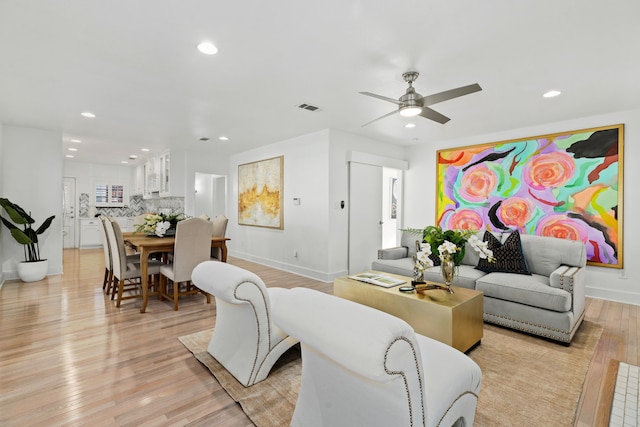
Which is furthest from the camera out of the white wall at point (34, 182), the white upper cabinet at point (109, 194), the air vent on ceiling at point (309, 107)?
the white upper cabinet at point (109, 194)

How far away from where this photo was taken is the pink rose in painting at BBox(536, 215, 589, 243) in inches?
163

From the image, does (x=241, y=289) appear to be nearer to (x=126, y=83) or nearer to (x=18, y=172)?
(x=126, y=83)

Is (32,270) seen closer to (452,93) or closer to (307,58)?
(307,58)

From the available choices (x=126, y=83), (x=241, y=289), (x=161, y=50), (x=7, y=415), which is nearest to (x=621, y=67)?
(x=241, y=289)

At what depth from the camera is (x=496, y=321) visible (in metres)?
3.08

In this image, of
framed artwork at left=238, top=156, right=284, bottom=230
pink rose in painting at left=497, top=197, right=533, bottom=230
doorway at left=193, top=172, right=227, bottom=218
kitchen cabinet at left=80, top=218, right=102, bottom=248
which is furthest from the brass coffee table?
kitchen cabinet at left=80, top=218, right=102, bottom=248

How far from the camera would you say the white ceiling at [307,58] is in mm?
1967

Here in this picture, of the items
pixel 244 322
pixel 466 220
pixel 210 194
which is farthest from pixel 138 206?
pixel 466 220

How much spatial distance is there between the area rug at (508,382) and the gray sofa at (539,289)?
7.0 inches

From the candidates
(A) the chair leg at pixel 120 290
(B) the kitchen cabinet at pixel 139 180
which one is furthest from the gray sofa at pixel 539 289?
(B) the kitchen cabinet at pixel 139 180

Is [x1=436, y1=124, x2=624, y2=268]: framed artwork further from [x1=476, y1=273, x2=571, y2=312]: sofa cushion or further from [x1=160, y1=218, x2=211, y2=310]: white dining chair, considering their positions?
[x1=160, y1=218, x2=211, y2=310]: white dining chair

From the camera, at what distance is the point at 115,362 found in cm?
229

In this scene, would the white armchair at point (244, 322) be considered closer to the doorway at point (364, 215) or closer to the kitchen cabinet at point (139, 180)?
the doorway at point (364, 215)

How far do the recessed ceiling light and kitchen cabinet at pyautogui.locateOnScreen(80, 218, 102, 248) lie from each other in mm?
8187
